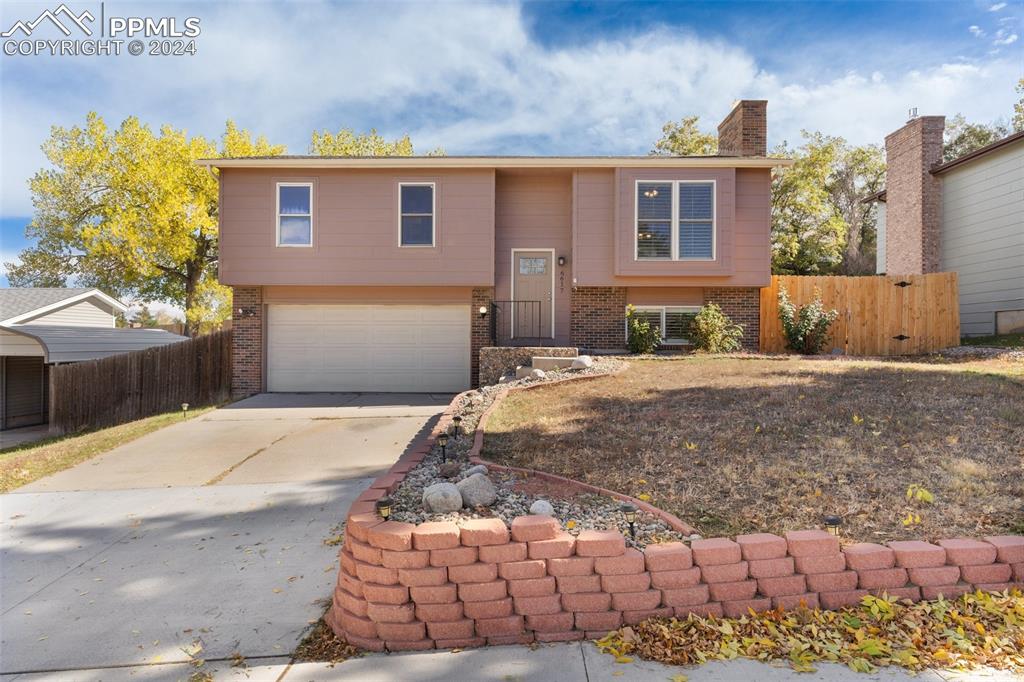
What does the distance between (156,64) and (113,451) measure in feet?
24.8

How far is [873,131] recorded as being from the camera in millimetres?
21641

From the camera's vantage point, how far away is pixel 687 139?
21469mm

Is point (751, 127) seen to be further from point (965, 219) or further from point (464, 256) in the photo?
point (464, 256)

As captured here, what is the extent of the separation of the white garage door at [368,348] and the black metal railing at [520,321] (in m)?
0.77

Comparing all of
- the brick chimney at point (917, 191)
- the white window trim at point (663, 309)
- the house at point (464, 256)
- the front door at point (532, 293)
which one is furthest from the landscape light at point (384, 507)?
the brick chimney at point (917, 191)

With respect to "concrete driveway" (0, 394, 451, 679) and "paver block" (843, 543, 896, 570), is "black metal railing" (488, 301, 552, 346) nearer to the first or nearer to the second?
"concrete driveway" (0, 394, 451, 679)

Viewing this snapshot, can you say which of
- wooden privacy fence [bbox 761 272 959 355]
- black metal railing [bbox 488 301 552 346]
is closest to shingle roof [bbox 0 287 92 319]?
black metal railing [bbox 488 301 552 346]

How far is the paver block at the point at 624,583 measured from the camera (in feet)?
8.08

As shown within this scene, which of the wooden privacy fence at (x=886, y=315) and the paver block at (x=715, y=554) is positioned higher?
the wooden privacy fence at (x=886, y=315)

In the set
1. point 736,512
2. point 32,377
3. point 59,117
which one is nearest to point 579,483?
point 736,512

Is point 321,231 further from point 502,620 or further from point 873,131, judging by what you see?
point 873,131

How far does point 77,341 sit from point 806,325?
58.1 ft

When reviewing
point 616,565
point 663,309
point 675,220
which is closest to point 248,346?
point 663,309

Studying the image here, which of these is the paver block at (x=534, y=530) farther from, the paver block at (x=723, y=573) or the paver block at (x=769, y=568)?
the paver block at (x=769, y=568)
